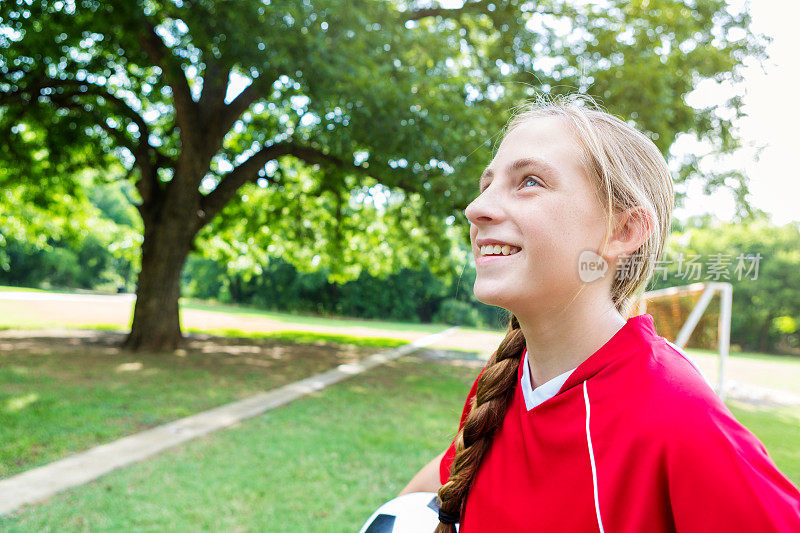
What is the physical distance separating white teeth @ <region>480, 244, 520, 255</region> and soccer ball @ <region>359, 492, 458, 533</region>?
91 centimetres

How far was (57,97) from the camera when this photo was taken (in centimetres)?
1162

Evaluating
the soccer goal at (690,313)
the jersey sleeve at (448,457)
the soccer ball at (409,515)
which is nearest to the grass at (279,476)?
the soccer ball at (409,515)

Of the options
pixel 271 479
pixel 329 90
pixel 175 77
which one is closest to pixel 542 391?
pixel 271 479

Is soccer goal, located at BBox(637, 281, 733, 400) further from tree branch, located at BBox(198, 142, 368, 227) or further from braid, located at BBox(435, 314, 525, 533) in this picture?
braid, located at BBox(435, 314, 525, 533)

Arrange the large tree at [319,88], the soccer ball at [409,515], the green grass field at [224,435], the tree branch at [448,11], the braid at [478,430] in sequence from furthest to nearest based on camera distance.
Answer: the tree branch at [448,11]
the large tree at [319,88]
the green grass field at [224,435]
the soccer ball at [409,515]
the braid at [478,430]

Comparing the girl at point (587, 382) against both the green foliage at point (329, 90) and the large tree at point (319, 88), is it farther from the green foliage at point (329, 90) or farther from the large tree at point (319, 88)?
the large tree at point (319, 88)

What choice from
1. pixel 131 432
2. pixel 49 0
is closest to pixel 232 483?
pixel 131 432

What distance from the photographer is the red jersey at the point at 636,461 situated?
854 millimetres

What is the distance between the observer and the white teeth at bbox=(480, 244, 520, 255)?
4.13ft

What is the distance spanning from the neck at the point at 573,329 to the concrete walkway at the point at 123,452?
12.9 feet

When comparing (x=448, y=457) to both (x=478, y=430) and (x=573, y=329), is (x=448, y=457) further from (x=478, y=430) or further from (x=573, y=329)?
(x=573, y=329)

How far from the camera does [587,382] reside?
111cm

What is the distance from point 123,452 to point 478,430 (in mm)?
4672

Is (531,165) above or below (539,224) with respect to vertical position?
above
